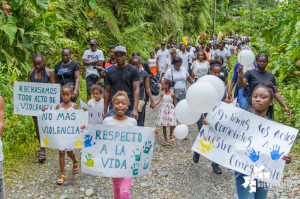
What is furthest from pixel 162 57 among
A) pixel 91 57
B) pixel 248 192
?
pixel 248 192

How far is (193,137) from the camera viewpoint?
677 cm

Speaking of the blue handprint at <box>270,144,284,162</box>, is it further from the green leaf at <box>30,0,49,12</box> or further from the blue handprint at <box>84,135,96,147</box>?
the green leaf at <box>30,0,49,12</box>

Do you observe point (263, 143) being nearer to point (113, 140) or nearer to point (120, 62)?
point (113, 140)

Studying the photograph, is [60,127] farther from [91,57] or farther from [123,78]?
[91,57]

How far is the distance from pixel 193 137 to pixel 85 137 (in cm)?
386

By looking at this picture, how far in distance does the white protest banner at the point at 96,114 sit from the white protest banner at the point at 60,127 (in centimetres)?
97

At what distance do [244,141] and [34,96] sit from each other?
3.78 m

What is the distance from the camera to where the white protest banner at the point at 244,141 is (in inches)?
110

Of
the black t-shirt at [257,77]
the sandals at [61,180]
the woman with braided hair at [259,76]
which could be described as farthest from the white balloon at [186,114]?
the sandals at [61,180]

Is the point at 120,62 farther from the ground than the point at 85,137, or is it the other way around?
the point at 120,62

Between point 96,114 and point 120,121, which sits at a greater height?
point 120,121

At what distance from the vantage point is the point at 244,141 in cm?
302

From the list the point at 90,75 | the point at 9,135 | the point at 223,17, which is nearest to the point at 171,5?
the point at 90,75

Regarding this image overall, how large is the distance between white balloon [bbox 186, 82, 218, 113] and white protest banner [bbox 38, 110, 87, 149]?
71.9 inches
